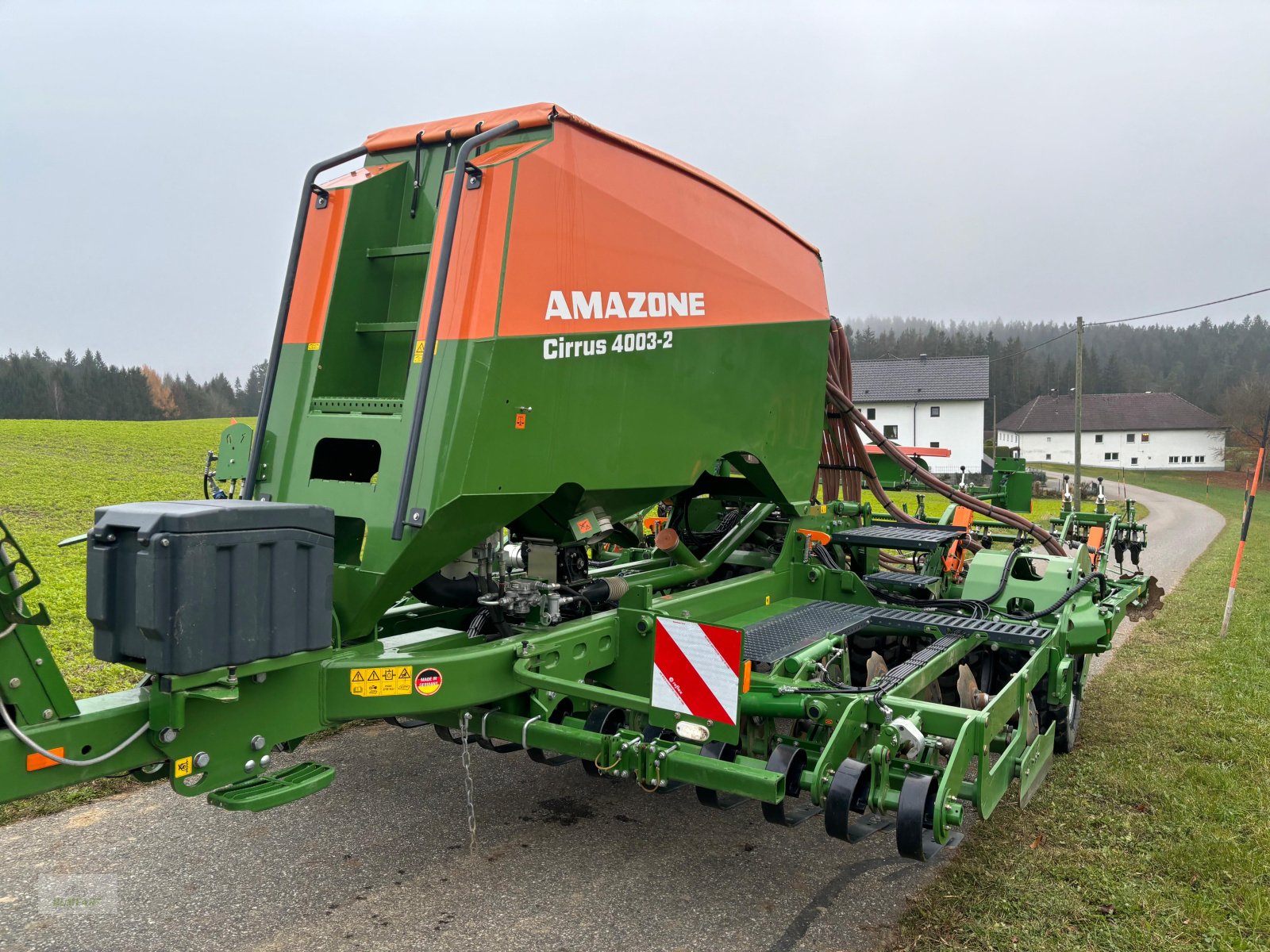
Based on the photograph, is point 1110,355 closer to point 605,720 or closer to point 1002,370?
point 1002,370

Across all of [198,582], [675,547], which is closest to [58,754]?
[198,582]

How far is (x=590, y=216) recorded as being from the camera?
3.86 meters

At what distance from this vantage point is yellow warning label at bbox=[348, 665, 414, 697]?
3305 millimetres

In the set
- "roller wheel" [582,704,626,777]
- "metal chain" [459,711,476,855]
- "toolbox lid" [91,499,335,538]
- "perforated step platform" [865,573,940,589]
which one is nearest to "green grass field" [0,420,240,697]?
"toolbox lid" [91,499,335,538]

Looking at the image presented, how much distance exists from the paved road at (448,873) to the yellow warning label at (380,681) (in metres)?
0.93

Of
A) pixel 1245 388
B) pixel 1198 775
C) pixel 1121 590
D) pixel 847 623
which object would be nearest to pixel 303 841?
pixel 847 623

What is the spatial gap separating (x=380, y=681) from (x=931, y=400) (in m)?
45.9

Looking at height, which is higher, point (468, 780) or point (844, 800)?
point (844, 800)

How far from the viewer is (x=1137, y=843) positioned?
431 cm

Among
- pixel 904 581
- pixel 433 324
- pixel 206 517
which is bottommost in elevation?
pixel 904 581

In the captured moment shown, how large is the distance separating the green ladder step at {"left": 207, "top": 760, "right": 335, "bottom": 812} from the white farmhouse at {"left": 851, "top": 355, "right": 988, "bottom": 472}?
4383cm

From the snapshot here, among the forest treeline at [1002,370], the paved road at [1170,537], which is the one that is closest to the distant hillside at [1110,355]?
the forest treeline at [1002,370]

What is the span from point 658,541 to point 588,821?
4.90 feet

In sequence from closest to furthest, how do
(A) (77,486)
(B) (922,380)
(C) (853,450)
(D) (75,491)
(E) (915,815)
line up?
(E) (915,815) < (C) (853,450) < (D) (75,491) < (A) (77,486) < (B) (922,380)
